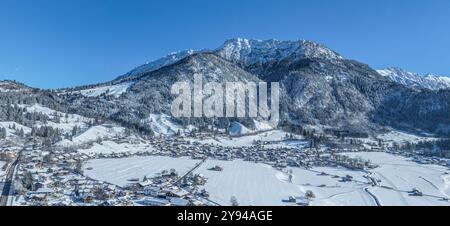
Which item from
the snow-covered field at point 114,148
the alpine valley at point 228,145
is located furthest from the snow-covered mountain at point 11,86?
the snow-covered field at point 114,148

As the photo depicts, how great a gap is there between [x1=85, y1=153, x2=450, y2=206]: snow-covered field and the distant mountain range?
57.3 metres

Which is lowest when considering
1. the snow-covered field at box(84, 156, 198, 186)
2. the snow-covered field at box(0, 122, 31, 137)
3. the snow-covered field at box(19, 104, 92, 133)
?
the snow-covered field at box(84, 156, 198, 186)

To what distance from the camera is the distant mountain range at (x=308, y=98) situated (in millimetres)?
136375

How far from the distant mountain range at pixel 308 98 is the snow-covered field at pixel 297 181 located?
188 ft

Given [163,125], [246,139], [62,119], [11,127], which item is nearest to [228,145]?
[246,139]

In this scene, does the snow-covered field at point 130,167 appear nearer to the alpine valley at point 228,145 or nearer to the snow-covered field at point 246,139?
the alpine valley at point 228,145

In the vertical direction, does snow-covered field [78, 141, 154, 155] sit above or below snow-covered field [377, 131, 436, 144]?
below

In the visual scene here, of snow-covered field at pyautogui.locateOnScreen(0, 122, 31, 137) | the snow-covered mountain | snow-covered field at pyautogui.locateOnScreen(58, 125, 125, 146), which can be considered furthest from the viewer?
the snow-covered mountain

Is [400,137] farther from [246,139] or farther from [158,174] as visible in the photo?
[158,174]

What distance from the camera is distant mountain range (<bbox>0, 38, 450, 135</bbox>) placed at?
136375 mm

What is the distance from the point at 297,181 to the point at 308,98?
117271 millimetres

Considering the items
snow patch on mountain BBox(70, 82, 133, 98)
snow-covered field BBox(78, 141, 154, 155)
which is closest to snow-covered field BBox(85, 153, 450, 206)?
snow-covered field BBox(78, 141, 154, 155)

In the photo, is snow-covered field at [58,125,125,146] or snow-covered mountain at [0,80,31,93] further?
snow-covered mountain at [0,80,31,93]

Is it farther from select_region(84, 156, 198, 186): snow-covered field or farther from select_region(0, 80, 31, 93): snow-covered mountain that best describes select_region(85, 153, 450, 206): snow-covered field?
select_region(0, 80, 31, 93): snow-covered mountain
